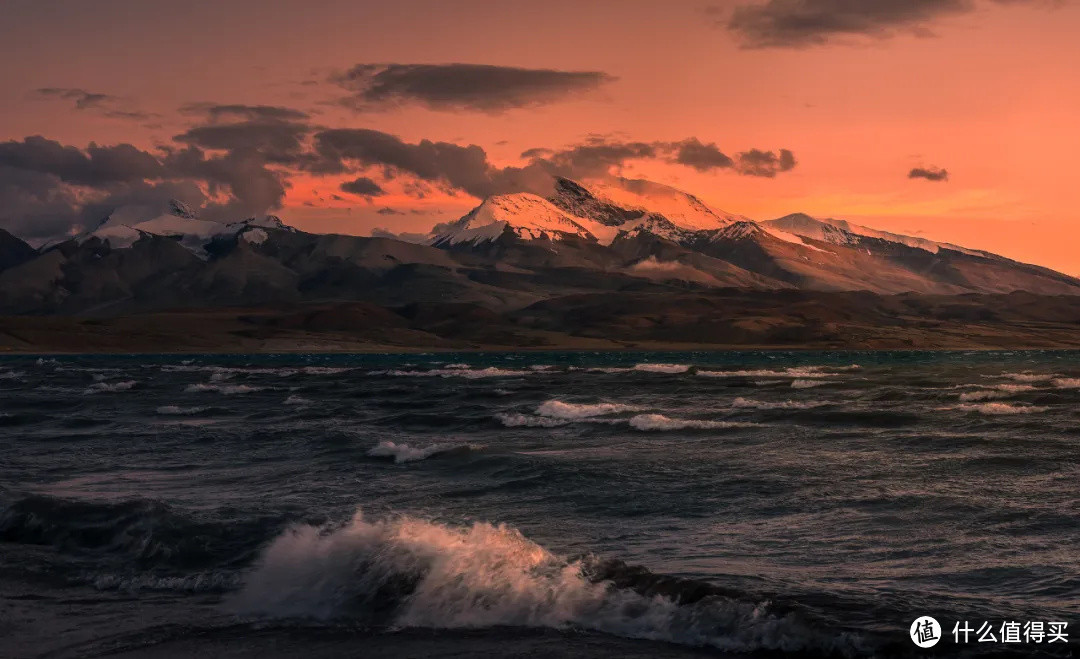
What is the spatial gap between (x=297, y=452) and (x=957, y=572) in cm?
2523

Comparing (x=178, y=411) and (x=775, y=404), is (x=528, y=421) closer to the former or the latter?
(x=775, y=404)

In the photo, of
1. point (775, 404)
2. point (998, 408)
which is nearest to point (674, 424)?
point (775, 404)

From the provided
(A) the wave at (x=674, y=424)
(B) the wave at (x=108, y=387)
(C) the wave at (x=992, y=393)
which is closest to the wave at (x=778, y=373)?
(C) the wave at (x=992, y=393)

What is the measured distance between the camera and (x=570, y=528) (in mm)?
21812

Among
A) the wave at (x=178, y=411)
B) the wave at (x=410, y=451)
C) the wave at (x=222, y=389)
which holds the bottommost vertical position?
the wave at (x=222, y=389)

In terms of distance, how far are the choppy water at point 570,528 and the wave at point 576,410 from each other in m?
4.96

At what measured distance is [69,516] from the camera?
23734mm

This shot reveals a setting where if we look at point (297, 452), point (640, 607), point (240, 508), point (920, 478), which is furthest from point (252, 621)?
point (297, 452)

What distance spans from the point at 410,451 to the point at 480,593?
758 inches

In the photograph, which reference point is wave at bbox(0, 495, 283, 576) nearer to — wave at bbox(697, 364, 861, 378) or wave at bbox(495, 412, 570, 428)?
wave at bbox(495, 412, 570, 428)

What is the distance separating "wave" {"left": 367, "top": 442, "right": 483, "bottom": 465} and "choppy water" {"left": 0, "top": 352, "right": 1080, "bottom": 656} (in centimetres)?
16

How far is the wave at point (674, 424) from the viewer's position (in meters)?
43.3

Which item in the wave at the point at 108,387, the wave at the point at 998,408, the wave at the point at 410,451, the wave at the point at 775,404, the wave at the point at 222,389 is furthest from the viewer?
the wave at the point at 108,387

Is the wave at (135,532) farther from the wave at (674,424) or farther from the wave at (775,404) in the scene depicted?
the wave at (775,404)
